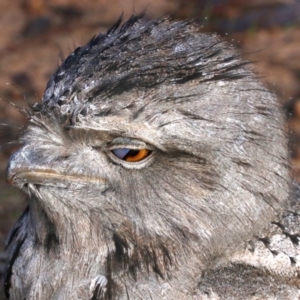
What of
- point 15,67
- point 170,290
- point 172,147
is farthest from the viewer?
point 15,67

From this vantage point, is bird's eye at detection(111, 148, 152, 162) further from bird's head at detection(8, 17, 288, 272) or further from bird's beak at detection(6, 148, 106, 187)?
bird's beak at detection(6, 148, 106, 187)

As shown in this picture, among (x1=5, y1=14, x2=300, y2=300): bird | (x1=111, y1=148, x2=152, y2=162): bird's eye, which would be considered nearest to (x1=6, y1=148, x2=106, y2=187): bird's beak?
(x1=5, y1=14, x2=300, y2=300): bird

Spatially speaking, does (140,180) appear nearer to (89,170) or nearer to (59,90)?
(89,170)

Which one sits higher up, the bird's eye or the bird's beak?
the bird's eye

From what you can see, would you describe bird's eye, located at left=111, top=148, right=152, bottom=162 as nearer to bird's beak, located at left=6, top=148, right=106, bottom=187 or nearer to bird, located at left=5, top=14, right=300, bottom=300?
bird, located at left=5, top=14, right=300, bottom=300

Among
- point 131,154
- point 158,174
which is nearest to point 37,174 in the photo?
point 131,154

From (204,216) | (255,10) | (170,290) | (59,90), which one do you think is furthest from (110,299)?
(255,10)
